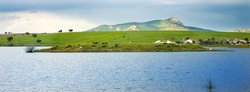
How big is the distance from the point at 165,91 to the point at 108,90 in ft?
24.8

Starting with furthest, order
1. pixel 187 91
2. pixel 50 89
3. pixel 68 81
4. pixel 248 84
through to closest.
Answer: pixel 68 81, pixel 248 84, pixel 50 89, pixel 187 91

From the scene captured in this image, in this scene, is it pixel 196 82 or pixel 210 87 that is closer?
pixel 210 87

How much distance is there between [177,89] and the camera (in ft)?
207

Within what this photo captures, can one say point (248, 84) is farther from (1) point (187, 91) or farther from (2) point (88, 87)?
(2) point (88, 87)

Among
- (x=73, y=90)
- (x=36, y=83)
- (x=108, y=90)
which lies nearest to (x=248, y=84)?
(x=108, y=90)

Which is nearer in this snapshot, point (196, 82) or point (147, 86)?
point (147, 86)

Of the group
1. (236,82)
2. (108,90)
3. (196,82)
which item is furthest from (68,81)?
(236,82)

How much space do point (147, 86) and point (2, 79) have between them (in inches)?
1069

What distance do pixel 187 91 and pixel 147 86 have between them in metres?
8.01

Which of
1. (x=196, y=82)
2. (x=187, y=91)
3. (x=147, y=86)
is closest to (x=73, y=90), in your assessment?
Answer: (x=147, y=86)

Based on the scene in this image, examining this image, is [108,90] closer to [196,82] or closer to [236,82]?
[196,82]

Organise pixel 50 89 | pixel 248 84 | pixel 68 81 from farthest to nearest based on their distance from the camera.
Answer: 1. pixel 68 81
2. pixel 248 84
3. pixel 50 89

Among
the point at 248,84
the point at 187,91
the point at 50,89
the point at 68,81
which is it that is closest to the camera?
the point at 187,91

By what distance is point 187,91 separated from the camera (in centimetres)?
6072
